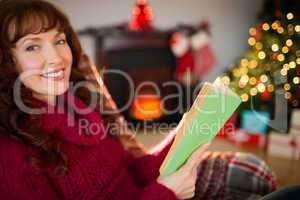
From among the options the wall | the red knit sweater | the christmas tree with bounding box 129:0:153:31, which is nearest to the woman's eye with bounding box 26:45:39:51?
the red knit sweater

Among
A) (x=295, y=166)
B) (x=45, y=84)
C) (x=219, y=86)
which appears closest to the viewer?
(x=219, y=86)

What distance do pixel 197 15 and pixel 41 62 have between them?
2.49 meters

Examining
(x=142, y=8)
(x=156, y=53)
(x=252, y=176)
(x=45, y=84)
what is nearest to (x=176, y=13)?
(x=156, y=53)

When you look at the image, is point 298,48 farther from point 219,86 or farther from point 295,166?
point 295,166

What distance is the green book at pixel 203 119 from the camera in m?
0.79

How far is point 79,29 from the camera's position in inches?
104

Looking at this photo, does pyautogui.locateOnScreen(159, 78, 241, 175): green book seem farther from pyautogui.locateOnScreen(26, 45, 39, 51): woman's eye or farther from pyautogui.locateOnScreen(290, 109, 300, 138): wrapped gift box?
pyautogui.locateOnScreen(290, 109, 300, 138): wrapped gift box

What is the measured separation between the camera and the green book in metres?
0.79

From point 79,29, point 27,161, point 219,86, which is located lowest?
point 27,161

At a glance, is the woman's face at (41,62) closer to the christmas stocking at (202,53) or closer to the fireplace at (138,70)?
the fireplace at (138,70)

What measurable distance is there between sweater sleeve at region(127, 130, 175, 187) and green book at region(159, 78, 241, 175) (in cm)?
25

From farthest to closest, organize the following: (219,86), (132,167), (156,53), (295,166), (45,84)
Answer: (156,53) < (295,166) < (132,167) < (45,84) < (219,86)

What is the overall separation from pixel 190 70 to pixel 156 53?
0.31 meters

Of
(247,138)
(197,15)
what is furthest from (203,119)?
(197,15)
